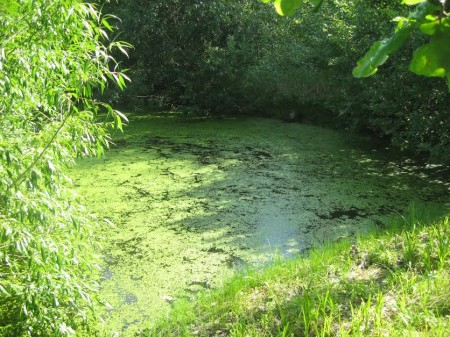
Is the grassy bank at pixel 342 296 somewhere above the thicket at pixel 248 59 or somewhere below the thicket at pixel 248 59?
below

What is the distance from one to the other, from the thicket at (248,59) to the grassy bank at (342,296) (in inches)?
132

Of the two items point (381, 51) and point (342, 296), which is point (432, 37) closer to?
point (381, 51)

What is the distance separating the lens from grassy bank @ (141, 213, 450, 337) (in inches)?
73.9

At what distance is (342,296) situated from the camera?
7.15 feet

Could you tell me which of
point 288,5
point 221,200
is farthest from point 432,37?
point 221,200

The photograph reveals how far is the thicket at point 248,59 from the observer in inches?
241

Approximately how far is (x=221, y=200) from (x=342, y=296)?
2060 millimetres

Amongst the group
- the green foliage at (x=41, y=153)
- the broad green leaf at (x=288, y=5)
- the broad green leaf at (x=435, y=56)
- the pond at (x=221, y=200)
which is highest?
the broad green leaf at (x=288, y=5)

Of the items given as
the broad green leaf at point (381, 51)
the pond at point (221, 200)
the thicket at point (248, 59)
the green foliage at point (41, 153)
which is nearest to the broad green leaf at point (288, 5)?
the broad green leaf at point (381, 51)

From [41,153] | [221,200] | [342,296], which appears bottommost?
[221,200]

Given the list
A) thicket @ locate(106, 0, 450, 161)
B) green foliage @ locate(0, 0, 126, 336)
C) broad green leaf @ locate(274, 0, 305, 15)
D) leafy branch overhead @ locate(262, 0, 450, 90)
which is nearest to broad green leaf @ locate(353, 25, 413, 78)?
leafy branch overhead @ locate(262, 0, 450, 90)

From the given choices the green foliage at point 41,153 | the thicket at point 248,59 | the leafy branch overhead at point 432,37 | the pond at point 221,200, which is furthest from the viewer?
the thicket at point 248,59

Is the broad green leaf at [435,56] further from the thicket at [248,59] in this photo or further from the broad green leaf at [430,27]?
the thicket at [248,59]

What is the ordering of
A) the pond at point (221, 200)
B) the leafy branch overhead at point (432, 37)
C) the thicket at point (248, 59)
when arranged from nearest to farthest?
the leafy branch overhead at point (432, 37), the pond at point (221, 200), the thicket at point (248, 59)
